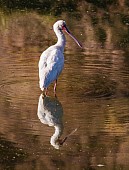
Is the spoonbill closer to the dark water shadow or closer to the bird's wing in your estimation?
the bird's wing

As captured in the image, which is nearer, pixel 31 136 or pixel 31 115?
pixel 31 136

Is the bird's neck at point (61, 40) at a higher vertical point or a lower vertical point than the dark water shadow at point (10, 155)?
lower

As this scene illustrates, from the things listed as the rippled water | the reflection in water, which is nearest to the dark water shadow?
the rippled water

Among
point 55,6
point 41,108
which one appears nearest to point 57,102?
point 41,108

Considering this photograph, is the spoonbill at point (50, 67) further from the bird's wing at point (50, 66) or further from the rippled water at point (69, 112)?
the rippled water at point (69, 112)

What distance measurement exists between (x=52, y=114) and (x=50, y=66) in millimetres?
1551

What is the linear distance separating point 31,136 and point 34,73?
352 centimetres

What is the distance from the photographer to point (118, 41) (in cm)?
1744

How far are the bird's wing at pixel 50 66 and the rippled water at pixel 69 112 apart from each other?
272mm

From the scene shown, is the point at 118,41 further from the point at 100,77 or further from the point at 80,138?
the point at 80,138

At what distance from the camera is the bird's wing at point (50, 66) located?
13.2 meters

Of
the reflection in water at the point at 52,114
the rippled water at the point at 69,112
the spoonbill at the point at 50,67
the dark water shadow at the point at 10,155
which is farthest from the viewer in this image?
the spoonbill at the point at 50,67

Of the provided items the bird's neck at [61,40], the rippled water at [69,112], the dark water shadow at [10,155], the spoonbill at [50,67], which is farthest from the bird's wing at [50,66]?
the dark water shadow at [10,155]

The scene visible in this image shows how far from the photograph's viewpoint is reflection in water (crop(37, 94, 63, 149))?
36.2ft
